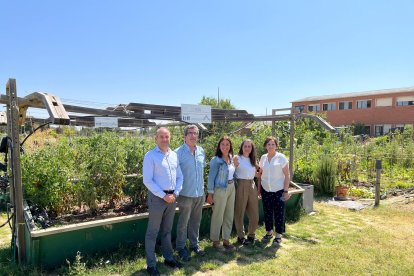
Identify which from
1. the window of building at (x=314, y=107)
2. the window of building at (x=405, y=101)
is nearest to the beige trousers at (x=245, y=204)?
the window of building at (x=405, y=101)

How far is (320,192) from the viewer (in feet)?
28.4

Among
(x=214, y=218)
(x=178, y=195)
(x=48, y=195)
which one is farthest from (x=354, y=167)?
(x=48, y=195)

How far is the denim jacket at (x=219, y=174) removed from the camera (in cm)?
429

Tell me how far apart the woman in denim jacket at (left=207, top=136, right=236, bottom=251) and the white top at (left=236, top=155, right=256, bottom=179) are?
0.51ft

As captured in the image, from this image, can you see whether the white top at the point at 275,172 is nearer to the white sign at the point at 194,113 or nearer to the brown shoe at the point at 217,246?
the brown shoe at the point at 217,246

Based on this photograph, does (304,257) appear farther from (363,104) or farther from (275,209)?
(363,104)

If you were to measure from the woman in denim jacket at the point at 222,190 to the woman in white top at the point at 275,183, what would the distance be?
1.99ft

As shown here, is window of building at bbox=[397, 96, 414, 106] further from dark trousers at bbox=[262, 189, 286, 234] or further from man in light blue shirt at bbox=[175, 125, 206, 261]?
man in light blue shirt at bbox=[175, 125, 206, 261]

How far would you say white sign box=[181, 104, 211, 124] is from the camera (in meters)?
5.27

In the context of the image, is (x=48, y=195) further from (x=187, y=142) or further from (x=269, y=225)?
(x=269, y=225)

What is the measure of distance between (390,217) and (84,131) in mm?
6298

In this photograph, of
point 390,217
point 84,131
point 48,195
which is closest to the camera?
point 48,195

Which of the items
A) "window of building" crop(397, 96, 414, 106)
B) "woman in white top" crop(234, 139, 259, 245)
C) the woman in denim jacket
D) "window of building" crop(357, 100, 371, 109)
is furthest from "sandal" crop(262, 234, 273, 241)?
"window of building" crop(357, 100, 371, 109)

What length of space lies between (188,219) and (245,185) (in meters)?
0.94
